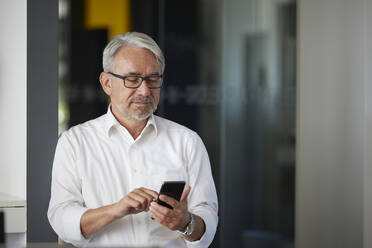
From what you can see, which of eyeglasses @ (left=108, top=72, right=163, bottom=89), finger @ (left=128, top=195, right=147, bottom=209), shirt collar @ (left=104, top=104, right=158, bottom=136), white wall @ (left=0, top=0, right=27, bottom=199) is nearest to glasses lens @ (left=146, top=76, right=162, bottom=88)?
eyeglasses @ (left=108, top=72, right=163, bottom=89)

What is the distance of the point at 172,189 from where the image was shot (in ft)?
7.15

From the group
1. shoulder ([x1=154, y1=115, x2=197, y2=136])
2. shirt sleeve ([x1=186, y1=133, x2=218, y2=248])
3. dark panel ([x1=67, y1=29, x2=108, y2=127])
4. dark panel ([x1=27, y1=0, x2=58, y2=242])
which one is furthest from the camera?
dark panel ([x1=67, y1=29, x2=108, y2=127])

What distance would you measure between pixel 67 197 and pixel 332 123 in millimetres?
2069

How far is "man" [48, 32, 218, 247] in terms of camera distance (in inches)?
93.0

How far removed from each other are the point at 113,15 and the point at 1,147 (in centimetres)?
116

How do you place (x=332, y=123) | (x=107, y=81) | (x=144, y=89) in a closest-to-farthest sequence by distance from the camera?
1. (x=144, y=89)
2. (x=107, y=81)
3. (x=332, y=123)

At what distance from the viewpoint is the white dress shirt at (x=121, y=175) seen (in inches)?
A: 93.5

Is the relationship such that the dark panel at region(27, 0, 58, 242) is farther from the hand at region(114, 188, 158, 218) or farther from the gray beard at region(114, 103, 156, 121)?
the hand at region(114, 188, 158, 218)

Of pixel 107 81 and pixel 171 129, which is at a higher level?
pixel 107 81

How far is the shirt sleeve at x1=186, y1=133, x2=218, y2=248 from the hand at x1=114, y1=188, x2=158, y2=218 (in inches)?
12.7

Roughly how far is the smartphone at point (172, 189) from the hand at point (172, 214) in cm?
2

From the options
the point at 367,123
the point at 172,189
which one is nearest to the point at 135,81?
the point at 172,189

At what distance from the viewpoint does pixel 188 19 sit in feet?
11.1

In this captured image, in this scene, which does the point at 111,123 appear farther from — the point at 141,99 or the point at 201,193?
the point at 201,193
